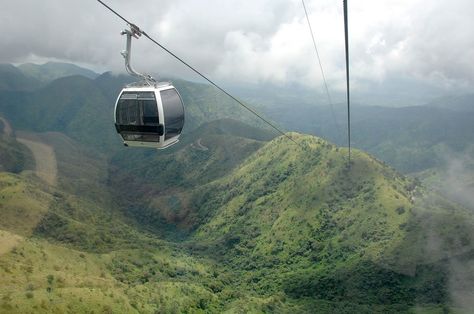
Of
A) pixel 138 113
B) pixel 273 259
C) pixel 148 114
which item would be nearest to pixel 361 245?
pixel 273 259

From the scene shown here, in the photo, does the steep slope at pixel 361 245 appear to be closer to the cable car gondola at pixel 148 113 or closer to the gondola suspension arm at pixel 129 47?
the cable car gondola at pixel 148 113

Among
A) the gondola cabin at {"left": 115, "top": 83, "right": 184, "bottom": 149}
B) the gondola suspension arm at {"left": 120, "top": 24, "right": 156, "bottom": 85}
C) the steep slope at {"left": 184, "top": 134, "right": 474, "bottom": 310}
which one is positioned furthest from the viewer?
the steep slope at {"left": 184, "top": 134, "right": 474, "bottom": 310}

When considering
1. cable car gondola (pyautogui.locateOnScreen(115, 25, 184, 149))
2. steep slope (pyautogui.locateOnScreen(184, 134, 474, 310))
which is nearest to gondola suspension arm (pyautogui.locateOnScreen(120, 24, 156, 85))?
cable car gondola (pyautogui.locateOnScreen(115, 25, 184, 149))

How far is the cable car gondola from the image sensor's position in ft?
83.8

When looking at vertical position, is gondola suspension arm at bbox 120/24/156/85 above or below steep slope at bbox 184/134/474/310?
above

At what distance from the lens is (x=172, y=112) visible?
2675 centimetres

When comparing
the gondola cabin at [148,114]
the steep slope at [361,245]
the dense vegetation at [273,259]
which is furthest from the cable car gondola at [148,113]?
the steep slope at [361,245]

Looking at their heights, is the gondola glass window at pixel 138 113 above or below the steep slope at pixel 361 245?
above

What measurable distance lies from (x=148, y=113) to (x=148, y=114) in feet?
0.24

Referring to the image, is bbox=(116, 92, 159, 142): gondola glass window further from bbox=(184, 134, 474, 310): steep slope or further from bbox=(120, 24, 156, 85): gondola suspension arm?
bbox=(184, 134, 474, 310): steep slope

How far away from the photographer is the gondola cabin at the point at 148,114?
25.5 meters

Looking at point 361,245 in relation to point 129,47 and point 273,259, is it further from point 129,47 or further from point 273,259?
point 129,47

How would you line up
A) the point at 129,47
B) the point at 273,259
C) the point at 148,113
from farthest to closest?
the point at 273,259
the point at 148,113
the point at 129,47

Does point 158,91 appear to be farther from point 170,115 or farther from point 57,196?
point 57,196
